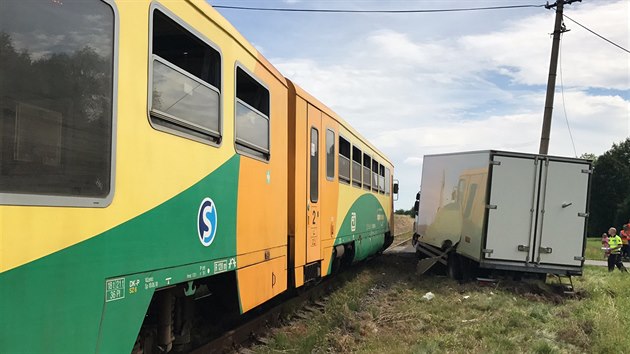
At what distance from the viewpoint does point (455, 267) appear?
1280cm

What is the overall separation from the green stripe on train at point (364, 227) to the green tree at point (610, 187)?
53.2m

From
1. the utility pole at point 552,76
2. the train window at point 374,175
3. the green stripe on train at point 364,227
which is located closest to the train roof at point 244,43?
the green stripe on train at point 364,227

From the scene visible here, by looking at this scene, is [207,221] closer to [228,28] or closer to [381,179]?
[228,28]

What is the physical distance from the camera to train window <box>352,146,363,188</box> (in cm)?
1133

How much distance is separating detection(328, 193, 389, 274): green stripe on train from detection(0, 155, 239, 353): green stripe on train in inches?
210

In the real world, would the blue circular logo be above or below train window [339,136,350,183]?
below

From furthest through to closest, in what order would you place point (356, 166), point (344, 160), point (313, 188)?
point (356, 166), point (344, 160), point (313, 188)

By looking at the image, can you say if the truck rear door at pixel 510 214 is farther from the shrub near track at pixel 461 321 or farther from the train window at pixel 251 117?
the train window at pixel 251 117

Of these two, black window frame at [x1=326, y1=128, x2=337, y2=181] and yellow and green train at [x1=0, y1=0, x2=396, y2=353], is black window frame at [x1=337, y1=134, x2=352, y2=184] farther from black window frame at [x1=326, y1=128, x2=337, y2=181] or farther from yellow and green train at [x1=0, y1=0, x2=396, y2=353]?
yellow and green train at [x1=0, y1=0, x2=396, y2=353]

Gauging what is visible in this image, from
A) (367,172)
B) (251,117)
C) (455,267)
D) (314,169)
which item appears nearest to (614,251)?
(455,267)

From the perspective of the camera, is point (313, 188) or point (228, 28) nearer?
point (228, 28)

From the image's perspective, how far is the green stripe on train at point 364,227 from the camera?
10.4 meters

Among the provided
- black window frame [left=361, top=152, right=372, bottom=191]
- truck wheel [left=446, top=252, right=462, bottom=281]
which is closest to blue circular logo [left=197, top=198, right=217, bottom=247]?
black window frame [left=361, top=152, right=372, bottom=191]

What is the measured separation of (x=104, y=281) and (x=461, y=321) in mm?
6043
